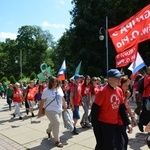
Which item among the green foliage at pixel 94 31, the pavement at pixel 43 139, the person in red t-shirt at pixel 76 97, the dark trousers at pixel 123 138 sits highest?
the green foliage at pixel 94 31

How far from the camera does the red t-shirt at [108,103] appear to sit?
4219 millimetres

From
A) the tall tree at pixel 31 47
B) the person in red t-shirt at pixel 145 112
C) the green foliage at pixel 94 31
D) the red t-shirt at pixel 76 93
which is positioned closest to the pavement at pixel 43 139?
the person in red t-shirt at pixel 145 112

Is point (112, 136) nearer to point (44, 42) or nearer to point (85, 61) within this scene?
point (85, 61)

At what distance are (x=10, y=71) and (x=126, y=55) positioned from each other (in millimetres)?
61187

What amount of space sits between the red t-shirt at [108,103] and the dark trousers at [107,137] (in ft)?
0.32

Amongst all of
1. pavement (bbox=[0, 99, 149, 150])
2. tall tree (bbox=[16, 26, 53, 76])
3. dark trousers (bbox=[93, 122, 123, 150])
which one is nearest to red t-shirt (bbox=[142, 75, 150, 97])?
pavement (bbox=[0, 99, 149, 150])

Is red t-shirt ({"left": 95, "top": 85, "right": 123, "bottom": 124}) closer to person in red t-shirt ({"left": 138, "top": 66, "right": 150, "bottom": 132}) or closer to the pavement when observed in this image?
the pavement

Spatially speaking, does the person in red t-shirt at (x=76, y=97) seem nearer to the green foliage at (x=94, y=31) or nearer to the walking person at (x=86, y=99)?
the walking person at (x=86, y=99)

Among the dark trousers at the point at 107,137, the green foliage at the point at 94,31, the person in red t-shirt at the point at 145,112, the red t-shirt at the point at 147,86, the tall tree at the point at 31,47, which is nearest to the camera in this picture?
the dark trousers at the point at 107,137

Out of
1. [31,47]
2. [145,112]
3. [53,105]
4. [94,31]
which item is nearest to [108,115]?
[53,105]

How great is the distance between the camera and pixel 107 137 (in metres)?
4.13

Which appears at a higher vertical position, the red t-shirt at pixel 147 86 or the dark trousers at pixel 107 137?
the red t-shirt at pixel 147 86

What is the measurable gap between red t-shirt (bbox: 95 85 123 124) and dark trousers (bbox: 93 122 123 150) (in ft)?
0.32

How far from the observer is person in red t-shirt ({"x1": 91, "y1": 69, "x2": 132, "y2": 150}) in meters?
4.15
